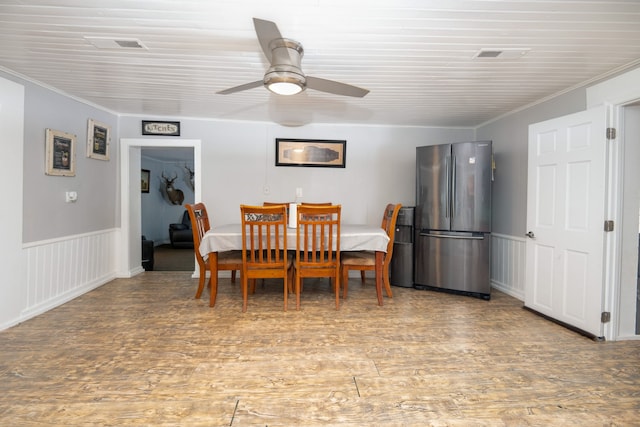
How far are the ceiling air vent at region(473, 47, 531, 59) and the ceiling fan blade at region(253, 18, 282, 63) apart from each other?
4.89 feet

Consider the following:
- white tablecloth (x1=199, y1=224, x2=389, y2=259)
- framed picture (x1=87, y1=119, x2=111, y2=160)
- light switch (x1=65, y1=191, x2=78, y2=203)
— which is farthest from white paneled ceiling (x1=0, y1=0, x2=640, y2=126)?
white tablecloth (x1=199, y1=224, x2=389, y2=259)

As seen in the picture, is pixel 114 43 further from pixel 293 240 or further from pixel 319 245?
pixel 319 245

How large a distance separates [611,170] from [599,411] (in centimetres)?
178

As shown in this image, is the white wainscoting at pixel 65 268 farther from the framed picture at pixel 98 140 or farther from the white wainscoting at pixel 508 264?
the white wainscoting at pixel 508 264

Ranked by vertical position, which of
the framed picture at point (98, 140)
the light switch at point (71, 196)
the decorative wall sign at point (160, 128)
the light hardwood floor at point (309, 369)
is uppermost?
the decorative wall sign at point (160, 128)

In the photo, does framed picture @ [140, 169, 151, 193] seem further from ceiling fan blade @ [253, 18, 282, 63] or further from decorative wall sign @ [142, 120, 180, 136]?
ceiling fan blade @ [253, 18, 282, 63]

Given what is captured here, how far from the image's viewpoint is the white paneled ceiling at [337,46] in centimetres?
171

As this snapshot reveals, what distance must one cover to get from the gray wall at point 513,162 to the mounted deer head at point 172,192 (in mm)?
7195

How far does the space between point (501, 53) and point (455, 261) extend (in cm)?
221

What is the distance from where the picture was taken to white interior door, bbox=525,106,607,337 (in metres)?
2.39

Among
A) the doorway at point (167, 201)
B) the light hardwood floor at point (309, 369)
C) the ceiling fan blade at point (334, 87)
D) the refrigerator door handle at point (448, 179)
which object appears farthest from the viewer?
the doorway at point (167, 201)

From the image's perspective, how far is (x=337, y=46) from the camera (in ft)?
6.99

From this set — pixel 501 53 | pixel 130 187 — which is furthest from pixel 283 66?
pixel 130 187

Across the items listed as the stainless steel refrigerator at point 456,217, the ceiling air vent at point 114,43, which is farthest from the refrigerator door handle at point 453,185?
the ceiling air vent at point 114,43
